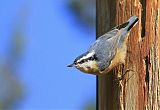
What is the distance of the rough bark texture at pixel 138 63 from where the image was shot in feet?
7.93

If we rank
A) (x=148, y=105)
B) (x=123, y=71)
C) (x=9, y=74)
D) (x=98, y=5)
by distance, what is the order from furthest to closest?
(x=9, y=74) < (x=98, y=5) < (x=123, y=71) < (x=148, y=105)

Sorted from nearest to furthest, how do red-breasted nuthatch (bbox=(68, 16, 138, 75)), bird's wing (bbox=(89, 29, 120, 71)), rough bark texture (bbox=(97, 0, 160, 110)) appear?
rough bark texture (bbox=(97, 0, 160, 110)), red-breasted nuthatch (bbox=(68, 16, 138, 75)), bird's wing (bbox=(89, 29, 120, 71))

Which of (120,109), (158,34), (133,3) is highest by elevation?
(133,3)

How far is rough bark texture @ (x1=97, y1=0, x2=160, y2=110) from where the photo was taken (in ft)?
7.93

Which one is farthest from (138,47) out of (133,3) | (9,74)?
(9,74)

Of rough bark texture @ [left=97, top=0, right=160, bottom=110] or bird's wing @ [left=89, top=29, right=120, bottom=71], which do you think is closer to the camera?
rough bark texture @ [left=97, top=0, right=160, bottom=110]

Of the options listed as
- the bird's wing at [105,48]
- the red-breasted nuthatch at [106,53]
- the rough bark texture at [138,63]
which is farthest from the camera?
the bird's wing at [105,48]

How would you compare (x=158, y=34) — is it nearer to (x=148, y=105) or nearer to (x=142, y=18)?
(x=142, y=18)

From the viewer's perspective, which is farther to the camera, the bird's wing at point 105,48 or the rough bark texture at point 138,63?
the bird's wing at point 105,48

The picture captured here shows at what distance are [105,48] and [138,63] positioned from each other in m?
0.38

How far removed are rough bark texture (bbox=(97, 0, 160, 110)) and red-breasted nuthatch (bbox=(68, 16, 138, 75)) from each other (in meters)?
0.04

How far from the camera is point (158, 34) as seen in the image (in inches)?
97.4

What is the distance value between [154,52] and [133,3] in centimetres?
29

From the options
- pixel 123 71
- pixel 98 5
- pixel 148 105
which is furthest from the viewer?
pixel 98 5
